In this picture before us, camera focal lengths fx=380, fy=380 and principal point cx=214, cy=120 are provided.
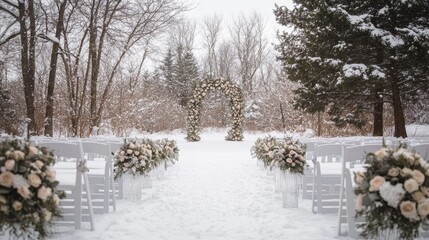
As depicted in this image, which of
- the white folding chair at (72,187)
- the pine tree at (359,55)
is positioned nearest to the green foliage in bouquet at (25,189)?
the white folding chair at (72,187)

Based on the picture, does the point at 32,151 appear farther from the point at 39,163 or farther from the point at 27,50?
the point at 27,50

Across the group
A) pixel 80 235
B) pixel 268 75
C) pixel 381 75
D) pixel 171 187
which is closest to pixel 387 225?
pixel 80 235

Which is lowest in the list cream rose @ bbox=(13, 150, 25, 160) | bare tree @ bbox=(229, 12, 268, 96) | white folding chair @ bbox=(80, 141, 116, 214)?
white folding chair @ bbox=(80, 141, 116, 214)

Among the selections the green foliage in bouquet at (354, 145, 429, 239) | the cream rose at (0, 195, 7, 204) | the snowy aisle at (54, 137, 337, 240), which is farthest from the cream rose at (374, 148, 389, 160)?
the cream rose at (0, 195, 7, 204)

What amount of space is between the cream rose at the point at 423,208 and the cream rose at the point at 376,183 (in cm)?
27

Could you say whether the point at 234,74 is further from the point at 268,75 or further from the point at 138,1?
the point at 138,1

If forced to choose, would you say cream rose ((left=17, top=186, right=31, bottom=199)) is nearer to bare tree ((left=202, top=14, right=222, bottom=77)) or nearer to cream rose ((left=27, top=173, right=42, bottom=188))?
cream rose ((left=27, top=173, right=42, bottom=188))

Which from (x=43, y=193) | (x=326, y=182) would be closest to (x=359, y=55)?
(x=326, y=182)

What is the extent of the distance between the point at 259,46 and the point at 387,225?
37.4m

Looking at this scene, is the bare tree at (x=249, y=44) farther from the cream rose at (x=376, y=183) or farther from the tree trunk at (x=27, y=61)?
the cream rose at (x=376, y=183)

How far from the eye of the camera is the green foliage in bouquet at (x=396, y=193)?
8.34 ft

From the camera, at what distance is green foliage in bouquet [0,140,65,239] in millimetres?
2580

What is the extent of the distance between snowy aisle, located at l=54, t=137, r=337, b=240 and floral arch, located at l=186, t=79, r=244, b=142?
11.4m

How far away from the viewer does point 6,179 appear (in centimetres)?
255
